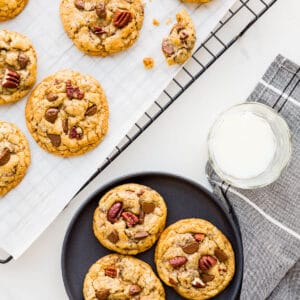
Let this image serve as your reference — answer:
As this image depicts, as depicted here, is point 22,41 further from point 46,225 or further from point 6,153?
point 46,225

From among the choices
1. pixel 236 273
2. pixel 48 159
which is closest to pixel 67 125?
pixel 48 159

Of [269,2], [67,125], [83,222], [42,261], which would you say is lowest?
[42,261]

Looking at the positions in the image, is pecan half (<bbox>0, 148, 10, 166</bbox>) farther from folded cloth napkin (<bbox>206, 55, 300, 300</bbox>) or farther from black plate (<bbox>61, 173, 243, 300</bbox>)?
folded cloth napkin (<bbox>206, 55, 300, 300</bbox>)

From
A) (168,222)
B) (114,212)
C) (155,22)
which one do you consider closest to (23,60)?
(155,22)

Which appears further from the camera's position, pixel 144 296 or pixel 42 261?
pixel 42 261


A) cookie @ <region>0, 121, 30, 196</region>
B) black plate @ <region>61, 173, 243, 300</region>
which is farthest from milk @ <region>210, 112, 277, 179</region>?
cookie @ <region>0, 121, 30, 196</region>

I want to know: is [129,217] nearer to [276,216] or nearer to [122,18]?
[276,216]
